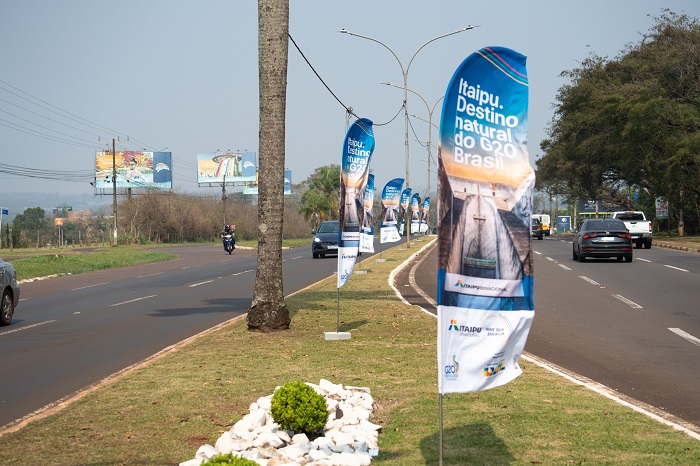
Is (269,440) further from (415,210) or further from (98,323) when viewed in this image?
(415,210)

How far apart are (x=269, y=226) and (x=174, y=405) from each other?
5.56m

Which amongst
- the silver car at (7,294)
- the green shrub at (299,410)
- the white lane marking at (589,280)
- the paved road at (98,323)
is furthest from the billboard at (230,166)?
the green shrub at (299,410)

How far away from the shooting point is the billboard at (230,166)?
100750 mm

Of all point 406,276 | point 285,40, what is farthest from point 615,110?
point 285,40

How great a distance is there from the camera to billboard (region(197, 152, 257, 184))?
331 feet

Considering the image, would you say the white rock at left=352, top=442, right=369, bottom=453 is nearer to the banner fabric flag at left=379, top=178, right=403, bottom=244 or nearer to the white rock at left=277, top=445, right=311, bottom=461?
the white rock at left=277, top=445, right=311, bottom=461

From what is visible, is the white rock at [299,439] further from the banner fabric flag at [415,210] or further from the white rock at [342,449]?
the banner fabric flag at [415,210]

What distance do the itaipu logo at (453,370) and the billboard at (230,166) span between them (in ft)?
314

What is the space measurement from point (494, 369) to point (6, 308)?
13632mm

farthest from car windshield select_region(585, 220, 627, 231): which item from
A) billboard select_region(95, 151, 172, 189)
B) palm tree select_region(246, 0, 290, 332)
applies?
billboard select_region(95, 151, 172, 189)

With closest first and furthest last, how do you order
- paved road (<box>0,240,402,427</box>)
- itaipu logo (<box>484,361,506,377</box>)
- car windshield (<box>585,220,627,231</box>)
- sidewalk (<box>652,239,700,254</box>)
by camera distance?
itaipu logo (<box>484,361,506,377</box>), paved road (<box>0,240,402,427</box>), car windshield (<box>585,220,627,231</box>), sidewalk (<box>652,239,700,254</box>)

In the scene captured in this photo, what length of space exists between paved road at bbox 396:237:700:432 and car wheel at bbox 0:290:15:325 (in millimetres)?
8273

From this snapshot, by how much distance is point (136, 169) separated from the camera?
90750mm

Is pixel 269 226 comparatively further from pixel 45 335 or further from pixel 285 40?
pixel 45 335
